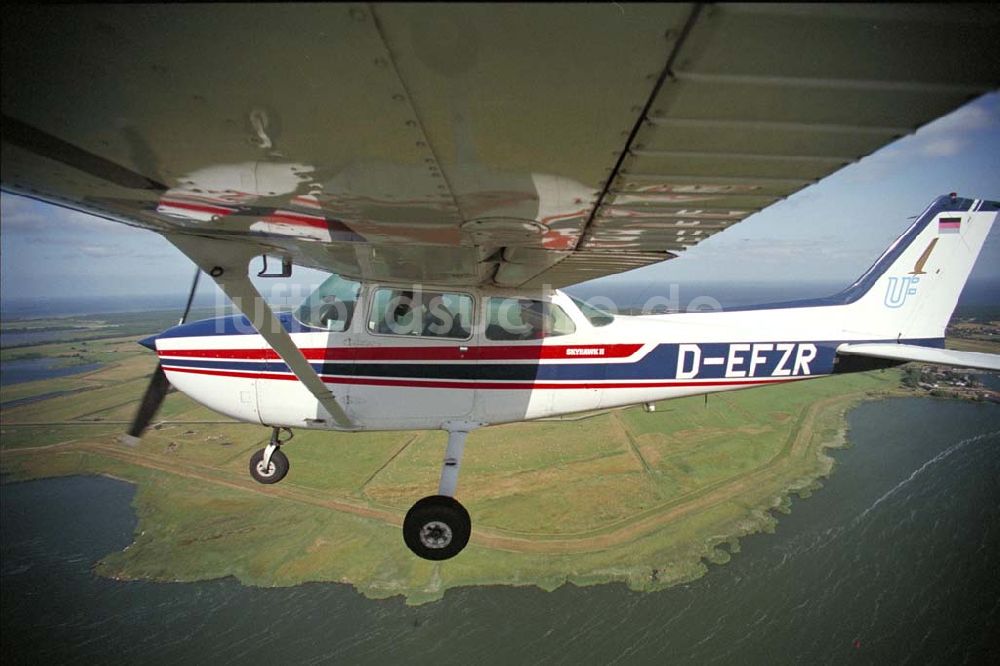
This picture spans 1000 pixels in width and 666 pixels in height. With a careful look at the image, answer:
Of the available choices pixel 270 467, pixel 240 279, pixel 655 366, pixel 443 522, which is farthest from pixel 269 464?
pixel 655 366

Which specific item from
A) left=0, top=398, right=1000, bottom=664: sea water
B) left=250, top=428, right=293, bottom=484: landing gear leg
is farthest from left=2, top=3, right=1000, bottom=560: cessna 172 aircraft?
left=0, top=398, right=1000, bottom=664: sea water

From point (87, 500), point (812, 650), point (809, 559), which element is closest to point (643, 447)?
point (809, 559)

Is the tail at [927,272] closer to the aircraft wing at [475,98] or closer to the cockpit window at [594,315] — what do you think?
the cockpit window at [594,315]

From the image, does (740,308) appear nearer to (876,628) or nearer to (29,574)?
(876,628)

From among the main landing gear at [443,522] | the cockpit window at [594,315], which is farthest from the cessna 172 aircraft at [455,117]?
the main landing gear at [443,522]

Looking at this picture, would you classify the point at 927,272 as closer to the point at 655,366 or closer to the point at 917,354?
the point at 917,354

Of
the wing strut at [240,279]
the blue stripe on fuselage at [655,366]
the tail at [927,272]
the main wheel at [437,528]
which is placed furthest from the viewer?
the tail at [927,272]

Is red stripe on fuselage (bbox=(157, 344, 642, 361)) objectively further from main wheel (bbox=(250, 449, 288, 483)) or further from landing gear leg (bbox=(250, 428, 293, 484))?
main wheel (bbox=(250, 449, 288, 483))
